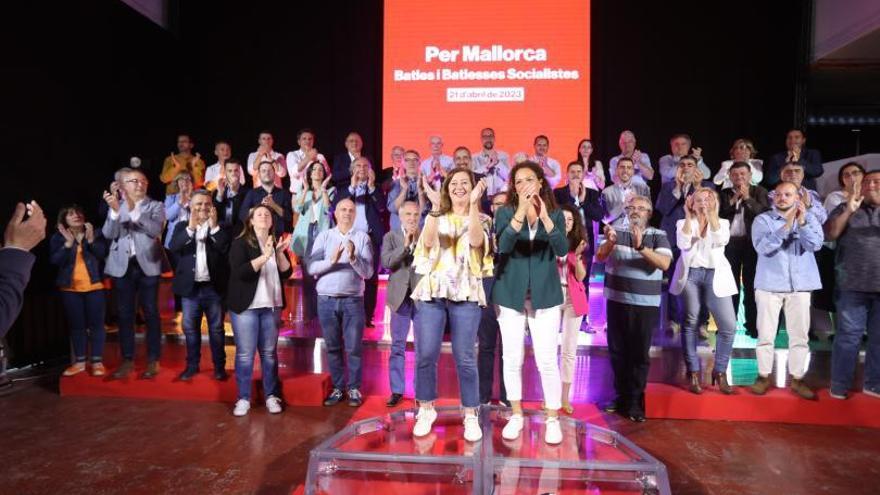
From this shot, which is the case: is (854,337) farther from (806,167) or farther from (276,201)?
(276,201)

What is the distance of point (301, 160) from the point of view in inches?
233

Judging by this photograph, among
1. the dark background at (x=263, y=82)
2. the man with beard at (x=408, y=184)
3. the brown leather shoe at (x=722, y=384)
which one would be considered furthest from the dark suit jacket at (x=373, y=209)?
the brown leather shoe at (x=722, y=384)

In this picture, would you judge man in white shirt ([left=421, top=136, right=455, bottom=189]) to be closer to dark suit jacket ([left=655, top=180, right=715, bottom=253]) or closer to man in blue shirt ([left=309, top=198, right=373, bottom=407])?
man in blue shirt ([left=309, top=198, right=373, bottom=407])

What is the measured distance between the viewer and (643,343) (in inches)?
146

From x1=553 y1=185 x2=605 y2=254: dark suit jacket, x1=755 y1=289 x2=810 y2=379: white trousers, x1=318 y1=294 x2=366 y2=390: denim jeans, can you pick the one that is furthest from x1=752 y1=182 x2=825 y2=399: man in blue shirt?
x1=318 y1=294 x2=366 y2=390: denim jeans

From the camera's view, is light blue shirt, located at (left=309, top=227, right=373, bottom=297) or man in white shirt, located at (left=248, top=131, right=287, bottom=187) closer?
light blue shirt, located at (left=309, top=227, right=373, bottom=297)

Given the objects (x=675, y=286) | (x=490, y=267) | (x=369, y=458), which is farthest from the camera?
(x=675, y=286)

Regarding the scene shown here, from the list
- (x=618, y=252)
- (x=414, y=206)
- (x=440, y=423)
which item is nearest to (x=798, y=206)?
(x=618, y=252)

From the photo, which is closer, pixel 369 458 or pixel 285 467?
pixel 369 458

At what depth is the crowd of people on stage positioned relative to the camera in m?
2.90

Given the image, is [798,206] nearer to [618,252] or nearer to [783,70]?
[618,252]

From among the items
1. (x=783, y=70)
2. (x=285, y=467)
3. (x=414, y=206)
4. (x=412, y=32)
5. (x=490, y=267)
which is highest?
(x=412, y=32)

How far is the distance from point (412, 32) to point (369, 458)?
5848 mm

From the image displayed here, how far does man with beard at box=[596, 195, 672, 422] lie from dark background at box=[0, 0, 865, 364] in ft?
10.5
